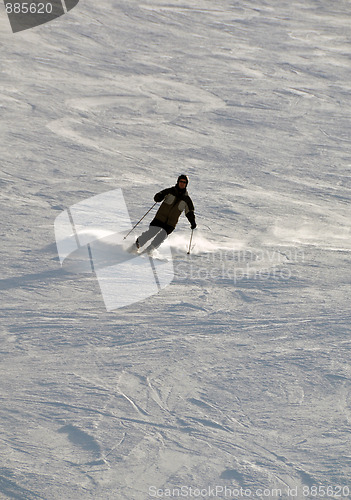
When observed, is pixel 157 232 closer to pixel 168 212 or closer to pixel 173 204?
pixel 168 212

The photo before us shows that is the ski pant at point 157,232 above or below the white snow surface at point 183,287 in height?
above

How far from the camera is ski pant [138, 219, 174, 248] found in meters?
6.69

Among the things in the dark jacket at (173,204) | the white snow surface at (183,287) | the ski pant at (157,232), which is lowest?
the white snow surface at (183,287)

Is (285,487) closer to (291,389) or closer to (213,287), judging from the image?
(291,389)

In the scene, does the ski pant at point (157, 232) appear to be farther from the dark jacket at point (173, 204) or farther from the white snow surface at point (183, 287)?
the white snow surface at point (183, 287)

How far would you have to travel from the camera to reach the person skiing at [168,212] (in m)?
6.48

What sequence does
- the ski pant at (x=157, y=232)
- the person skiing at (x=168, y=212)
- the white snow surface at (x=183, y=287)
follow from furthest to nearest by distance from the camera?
the ski pant at (x=157, y=232) → the person skiing at (x=168, y=212) → the white snow surface at (x=183, y=287)

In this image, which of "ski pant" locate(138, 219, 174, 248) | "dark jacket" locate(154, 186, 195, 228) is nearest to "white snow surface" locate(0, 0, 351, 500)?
"ski pant" locate(138, 219, 174, 248)

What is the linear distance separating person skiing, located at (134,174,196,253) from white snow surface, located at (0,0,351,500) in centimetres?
35

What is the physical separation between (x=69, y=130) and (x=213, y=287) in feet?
15.8

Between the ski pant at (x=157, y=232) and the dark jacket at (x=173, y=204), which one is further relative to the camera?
the ski pant at (x=157, y=232)

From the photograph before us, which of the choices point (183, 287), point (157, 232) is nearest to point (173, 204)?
point (157, 232)

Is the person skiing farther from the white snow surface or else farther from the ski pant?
the white snow surface

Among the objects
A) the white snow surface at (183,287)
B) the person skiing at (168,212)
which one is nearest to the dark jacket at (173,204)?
the person skiing at (168,212)
